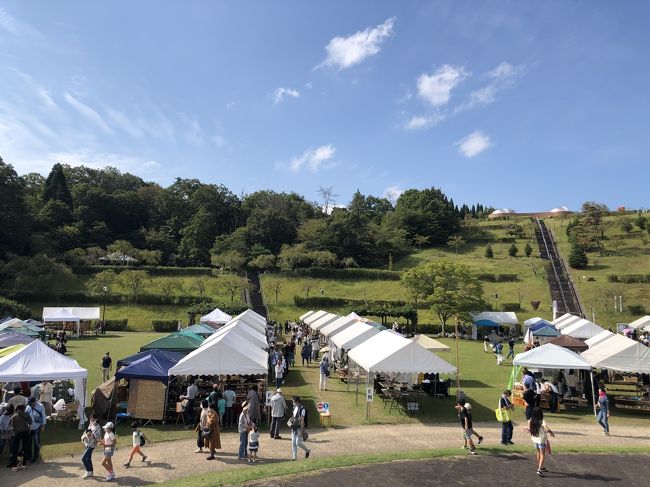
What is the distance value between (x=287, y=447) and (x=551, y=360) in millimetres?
9254

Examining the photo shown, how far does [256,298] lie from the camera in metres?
53.4

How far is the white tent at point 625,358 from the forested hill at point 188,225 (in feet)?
161

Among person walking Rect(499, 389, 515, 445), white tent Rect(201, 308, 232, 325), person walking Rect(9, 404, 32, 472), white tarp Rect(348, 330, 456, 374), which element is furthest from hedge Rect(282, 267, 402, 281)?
person walking Rect(9, 404, 32, 472)

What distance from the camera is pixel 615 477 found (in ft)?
29.4

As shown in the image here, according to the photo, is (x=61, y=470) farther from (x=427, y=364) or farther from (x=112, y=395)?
(x=427, y=364)

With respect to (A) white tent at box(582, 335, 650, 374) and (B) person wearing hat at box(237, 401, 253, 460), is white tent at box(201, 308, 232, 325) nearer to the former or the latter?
(B) person wearing hat at box(237, 401, 253, 460)

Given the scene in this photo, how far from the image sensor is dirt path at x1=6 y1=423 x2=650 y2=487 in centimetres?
904

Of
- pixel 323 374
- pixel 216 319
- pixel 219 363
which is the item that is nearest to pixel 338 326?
pixel 323 374

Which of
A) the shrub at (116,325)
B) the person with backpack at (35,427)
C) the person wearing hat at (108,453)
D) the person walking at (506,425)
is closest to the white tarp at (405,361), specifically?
the person walking at (506,425)

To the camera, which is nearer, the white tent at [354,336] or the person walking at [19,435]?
the person walking at [19,435]

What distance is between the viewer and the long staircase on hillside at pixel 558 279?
49.2 metres

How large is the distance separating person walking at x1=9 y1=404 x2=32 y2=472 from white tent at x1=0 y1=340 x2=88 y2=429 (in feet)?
8.62

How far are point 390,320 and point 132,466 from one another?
3580 cm

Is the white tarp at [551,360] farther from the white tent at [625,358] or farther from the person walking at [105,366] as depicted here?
the person walking at [105,366]
